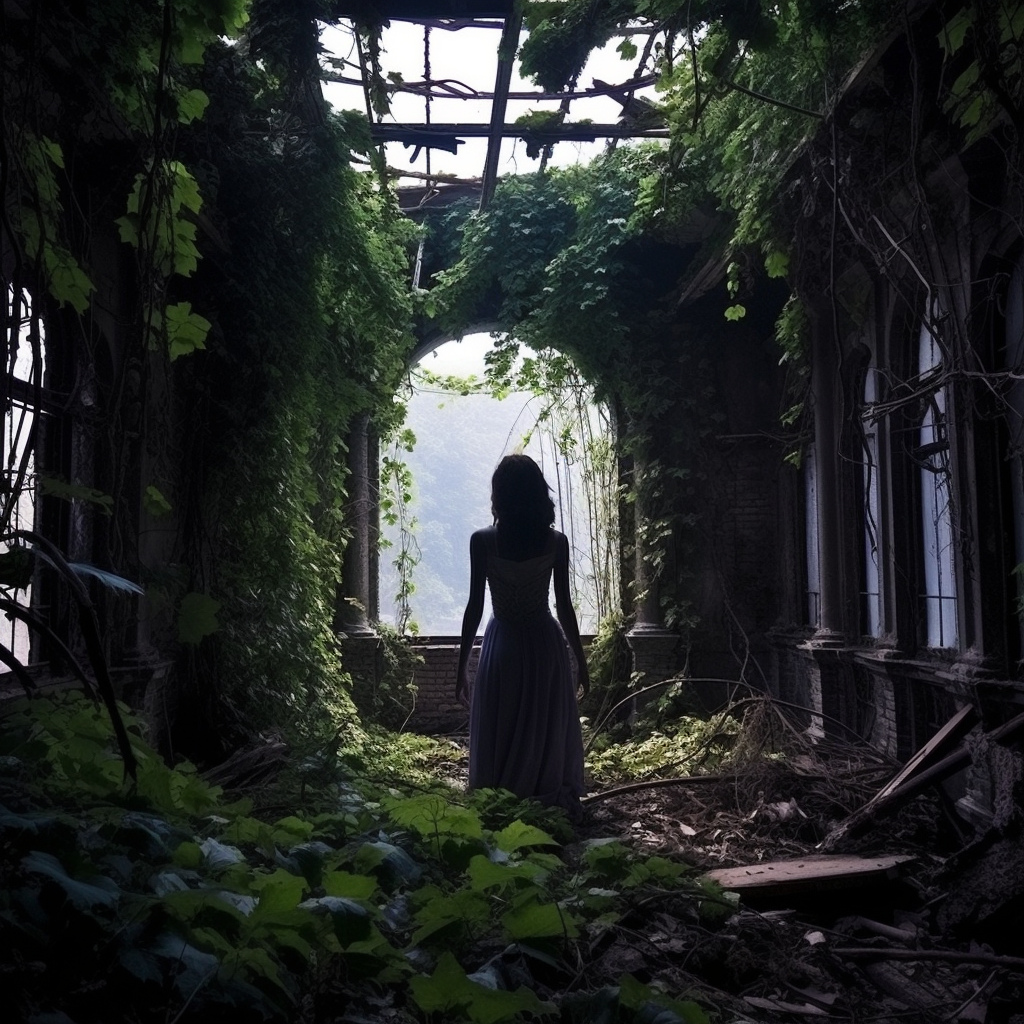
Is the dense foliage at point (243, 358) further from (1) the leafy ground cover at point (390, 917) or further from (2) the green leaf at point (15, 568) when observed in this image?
(2) the green leaf at point (15, 568)

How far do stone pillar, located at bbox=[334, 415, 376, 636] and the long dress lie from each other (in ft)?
18.0

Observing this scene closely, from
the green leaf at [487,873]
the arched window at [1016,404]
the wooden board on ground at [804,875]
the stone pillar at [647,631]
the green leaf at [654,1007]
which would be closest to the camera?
the green leaf at [654,1007]

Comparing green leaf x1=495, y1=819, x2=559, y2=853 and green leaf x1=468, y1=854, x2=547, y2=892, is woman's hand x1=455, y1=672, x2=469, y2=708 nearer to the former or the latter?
green leaf x1=495, y1=819, x2=559, y2=853

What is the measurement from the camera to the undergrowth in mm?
1708

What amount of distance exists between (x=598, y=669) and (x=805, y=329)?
4.49 meters

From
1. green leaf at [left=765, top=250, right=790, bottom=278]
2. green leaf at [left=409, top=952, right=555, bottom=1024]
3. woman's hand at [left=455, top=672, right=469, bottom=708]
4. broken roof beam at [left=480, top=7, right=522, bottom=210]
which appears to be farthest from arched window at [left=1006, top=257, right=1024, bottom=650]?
green leaf at [left=409, top=952, right=555, bottom=1024]

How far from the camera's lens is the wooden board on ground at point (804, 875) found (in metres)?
4.48

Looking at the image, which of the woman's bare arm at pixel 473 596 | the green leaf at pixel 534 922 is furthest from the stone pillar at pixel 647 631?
the green leaf at pixel 534 922

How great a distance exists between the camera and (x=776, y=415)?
35.1 feet

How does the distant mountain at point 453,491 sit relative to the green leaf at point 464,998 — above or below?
above

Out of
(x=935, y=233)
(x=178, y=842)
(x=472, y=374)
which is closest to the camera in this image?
(x=178, y=842)

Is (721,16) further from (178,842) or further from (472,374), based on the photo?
(472,374)

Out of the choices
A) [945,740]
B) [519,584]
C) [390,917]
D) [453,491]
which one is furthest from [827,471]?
[453,491]

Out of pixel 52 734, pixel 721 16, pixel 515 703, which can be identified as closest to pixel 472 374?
pixel 515 703
